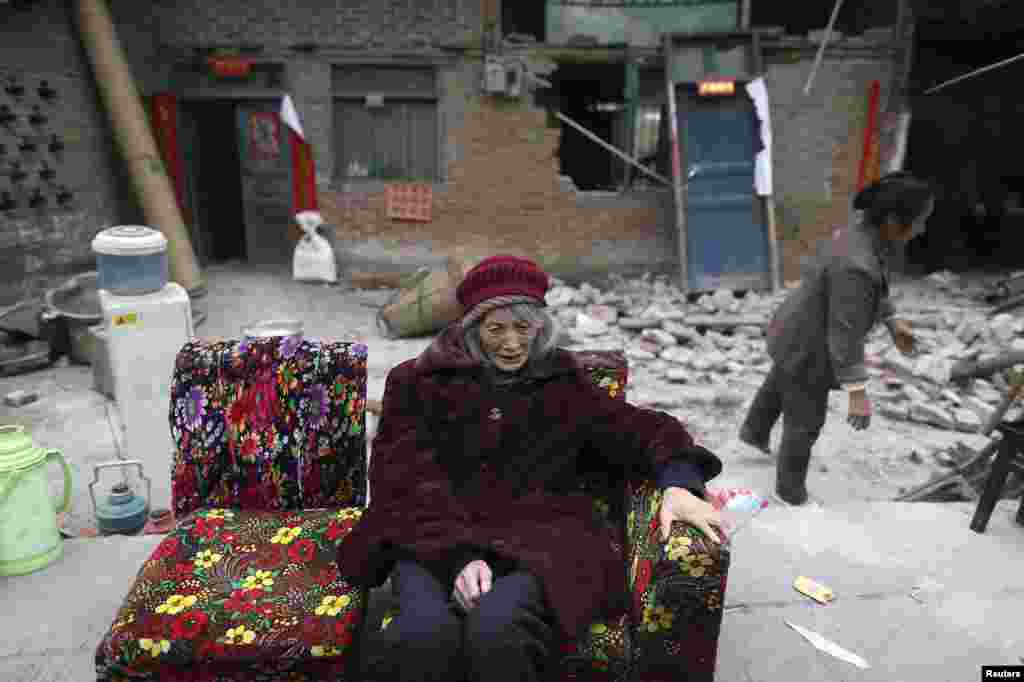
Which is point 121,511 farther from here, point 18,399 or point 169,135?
point 169,135

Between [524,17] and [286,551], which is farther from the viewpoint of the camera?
[524,17]

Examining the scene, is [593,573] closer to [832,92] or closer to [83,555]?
[83,555]

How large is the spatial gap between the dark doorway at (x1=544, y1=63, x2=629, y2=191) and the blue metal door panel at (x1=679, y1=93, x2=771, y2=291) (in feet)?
5.25

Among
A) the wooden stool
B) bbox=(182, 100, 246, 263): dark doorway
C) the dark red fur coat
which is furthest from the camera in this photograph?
bbox=(182, 100, 246, 263): dark doorway

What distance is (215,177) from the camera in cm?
1045

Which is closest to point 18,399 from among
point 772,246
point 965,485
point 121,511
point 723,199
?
point 121,511

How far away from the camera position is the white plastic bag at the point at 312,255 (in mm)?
9141

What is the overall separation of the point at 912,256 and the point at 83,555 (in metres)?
11.7

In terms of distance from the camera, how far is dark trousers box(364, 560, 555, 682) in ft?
6.25

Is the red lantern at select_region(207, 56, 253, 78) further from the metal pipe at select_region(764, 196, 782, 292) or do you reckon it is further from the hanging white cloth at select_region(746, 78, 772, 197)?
the metal pipe at select_region(764, 196, 782, 292)

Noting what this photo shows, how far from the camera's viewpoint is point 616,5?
9000 mm

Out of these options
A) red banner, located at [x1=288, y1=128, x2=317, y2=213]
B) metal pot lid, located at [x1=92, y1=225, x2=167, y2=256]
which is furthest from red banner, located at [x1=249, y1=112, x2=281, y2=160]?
metal pot lid, located at [x1=92, y1=225, x2=167, y2=256]

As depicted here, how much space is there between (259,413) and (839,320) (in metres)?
2.75

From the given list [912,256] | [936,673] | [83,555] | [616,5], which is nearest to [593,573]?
[936,673]
